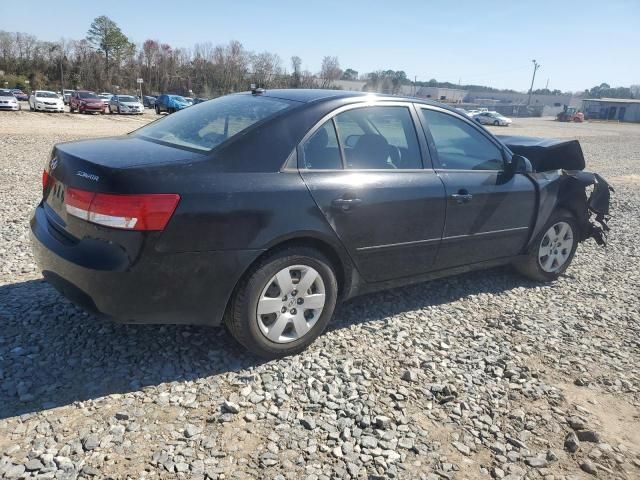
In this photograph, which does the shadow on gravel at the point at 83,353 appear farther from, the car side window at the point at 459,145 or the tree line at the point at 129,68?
the tree line at the point at 129,68

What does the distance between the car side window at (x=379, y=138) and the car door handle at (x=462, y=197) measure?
390mm

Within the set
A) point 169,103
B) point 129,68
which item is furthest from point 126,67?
point 169,103

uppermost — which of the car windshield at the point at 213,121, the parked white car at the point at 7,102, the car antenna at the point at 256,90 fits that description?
the car antenna at the point at 256,90

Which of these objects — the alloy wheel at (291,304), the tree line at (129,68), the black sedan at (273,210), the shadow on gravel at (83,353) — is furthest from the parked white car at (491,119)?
the shadow on gravel at (83,353)

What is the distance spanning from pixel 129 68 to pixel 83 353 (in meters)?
81.5

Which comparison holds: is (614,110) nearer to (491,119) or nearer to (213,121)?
(491,119)

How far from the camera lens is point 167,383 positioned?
2.95m

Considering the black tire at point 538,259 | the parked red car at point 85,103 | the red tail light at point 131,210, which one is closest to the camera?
the red tail light at point 131,210

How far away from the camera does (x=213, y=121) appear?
347cm

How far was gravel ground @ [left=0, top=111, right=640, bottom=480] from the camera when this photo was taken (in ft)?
7.96

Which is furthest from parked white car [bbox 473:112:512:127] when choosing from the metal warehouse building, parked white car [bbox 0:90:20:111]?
the metal warehouse building

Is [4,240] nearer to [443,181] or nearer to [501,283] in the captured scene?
[443,181]

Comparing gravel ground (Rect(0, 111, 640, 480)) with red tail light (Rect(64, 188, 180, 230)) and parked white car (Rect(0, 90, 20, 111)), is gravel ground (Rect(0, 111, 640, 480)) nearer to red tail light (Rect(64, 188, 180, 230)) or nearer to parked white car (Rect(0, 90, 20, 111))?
red tail light (Rect(64, 188, 180, 230))

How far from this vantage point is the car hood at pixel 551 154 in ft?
17.9
